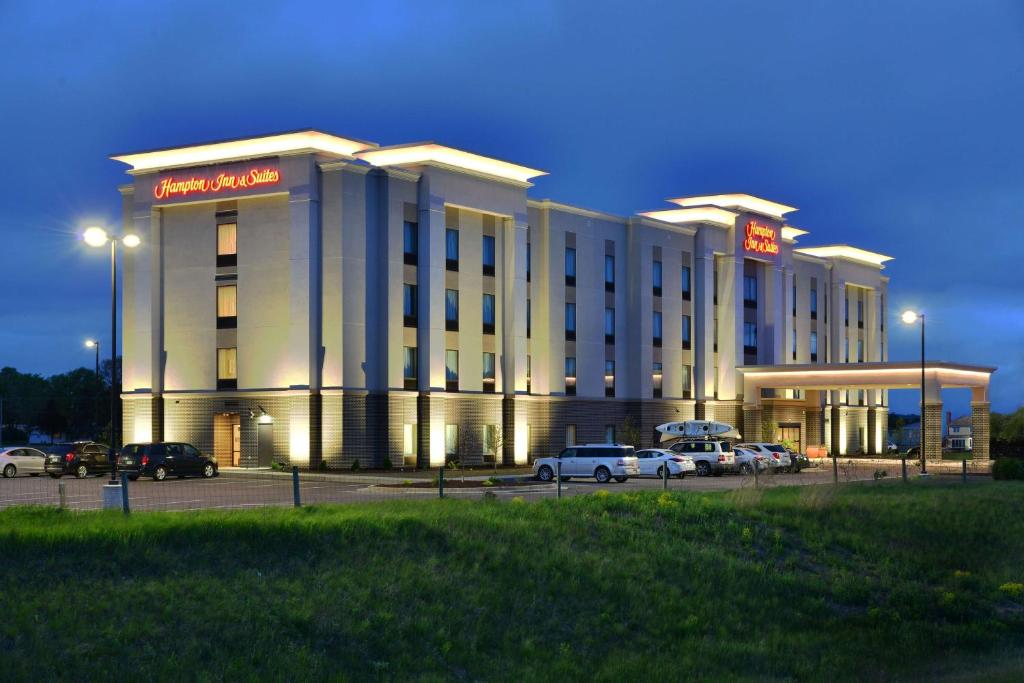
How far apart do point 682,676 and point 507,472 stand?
134 ft

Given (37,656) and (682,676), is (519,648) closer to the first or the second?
(682,676)

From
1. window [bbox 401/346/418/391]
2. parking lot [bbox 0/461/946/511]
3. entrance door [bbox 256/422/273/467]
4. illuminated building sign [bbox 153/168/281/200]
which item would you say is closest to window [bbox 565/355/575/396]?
window [bbox 401/346/418/391]

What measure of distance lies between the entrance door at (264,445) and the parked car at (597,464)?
14987 millimetres

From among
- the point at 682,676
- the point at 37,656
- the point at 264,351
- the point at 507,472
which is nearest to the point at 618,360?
the point at 507,472

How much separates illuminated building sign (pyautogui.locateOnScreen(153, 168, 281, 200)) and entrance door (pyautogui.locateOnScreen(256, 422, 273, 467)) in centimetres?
1175

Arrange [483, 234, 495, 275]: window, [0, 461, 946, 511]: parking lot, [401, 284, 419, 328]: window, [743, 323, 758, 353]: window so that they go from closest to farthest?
1. [0, 461, 946, 511]: parking lot
2. [401, 284, 419, 328]: window
3. [483, 234, 495, 275]: window
4. [743, 323, 758, 353]: window

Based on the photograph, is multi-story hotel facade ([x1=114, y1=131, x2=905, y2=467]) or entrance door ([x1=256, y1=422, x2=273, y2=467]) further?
entrance door ([x1=256, y1=422, x2=273, y2=467])

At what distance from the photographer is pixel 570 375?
234 feet

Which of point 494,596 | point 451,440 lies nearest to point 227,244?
point 451,440

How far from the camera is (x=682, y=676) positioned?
17922 mm

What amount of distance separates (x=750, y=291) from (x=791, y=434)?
11.3 meters

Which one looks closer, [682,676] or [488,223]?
[682,676]

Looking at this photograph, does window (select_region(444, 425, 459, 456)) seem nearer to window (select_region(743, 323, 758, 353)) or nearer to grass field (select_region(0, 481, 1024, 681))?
window (select_region(743, 323, 758, 353))

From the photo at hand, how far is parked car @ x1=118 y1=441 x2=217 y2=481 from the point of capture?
163 ft
